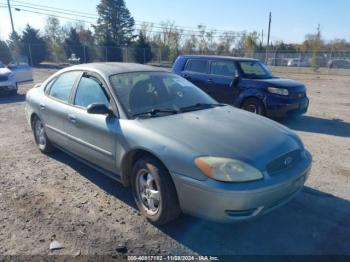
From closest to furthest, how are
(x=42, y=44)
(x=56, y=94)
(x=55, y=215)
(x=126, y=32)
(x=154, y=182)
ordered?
(x=154, y=182) < (x=55, y=215) < (x=56, y=94) < (x=42, y=44) < (x=126, y=32)

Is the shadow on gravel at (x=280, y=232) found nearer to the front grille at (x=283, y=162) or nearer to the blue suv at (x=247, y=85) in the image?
the front grille at (x=283, y=162)

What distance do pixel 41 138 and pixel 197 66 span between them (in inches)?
201

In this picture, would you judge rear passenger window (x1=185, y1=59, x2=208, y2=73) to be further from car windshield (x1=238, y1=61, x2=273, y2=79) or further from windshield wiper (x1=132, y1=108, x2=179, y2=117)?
windshield wiper (x1=132, y1=108, x2=179, y2=117)

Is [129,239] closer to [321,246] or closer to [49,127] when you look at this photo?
[321,246]

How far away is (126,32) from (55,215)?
52.7m

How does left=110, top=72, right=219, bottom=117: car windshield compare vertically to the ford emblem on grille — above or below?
above

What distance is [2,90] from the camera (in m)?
12.1

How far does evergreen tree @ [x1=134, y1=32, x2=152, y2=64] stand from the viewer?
3875cm

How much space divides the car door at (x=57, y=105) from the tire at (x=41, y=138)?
10.2 inches

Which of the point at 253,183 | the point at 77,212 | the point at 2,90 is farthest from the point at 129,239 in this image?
the point at 2,90

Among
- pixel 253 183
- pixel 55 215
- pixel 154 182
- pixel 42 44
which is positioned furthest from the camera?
pixel 42 44

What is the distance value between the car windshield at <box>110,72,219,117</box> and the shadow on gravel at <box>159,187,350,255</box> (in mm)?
1335

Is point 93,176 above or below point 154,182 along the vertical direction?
below

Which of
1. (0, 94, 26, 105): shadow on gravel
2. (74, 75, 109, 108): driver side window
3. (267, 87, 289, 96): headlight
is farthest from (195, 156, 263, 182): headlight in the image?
(0, 94, 26, 105): shadow on gravel
